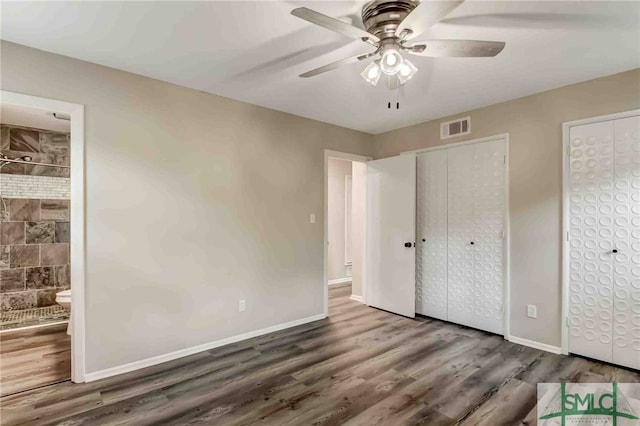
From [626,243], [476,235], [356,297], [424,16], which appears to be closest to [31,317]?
[356,297]

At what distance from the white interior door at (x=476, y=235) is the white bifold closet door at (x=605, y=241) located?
63cm

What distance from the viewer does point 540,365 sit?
9.02 ft

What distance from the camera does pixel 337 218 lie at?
6129mm

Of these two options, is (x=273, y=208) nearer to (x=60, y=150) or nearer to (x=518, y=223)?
(x=518, y=223)

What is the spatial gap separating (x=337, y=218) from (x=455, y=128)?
9.54ft

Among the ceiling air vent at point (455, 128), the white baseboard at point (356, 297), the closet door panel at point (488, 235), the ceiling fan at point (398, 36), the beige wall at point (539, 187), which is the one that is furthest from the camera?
the white baseboard at point (356, 297)

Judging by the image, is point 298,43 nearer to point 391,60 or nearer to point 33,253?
point 391,60

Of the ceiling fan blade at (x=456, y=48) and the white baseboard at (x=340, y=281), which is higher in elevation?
the ceiling fan blade at (x=456, y=48)

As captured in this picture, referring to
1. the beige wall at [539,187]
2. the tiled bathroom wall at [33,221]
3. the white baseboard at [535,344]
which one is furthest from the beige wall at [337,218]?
the tiled bathroom wall at [33,221]

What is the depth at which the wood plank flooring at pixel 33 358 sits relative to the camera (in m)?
2.47

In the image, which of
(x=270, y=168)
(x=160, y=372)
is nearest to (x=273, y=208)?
(x=270, y=168)

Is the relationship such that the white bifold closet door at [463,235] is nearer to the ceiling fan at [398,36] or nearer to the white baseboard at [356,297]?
the white baseboard at [356,297]

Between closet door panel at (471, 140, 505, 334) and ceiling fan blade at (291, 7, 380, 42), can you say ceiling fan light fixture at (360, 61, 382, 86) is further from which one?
closet door panel at (471, 140, 505, 334)

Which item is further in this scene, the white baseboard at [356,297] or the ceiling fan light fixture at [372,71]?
the white baseboard at [356,297]
